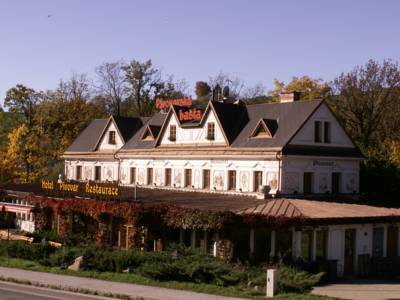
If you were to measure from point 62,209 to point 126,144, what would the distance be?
14.0 metres

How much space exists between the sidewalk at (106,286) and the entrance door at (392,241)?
17.1 metres

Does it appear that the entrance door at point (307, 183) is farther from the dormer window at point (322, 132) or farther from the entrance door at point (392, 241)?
the entrance door at point (392, 241)

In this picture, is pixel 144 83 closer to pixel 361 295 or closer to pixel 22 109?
pixel 22 109

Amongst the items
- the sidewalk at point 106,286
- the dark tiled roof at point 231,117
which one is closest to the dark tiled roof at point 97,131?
the dark tiled roof at point 231,117

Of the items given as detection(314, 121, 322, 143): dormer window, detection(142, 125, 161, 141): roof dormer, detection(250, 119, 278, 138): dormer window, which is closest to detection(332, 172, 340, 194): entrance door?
detection(314, 121, 322, 143): dormer window

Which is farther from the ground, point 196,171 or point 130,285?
point 196,171

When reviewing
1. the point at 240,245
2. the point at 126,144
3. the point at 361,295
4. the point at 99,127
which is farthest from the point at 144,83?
the point at 361,295

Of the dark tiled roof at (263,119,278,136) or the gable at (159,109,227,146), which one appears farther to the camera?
the gable at (159,109,227,146)

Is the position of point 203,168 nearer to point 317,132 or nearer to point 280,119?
point 280,119

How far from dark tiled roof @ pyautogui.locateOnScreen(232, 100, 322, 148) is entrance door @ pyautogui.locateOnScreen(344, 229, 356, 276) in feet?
27.0

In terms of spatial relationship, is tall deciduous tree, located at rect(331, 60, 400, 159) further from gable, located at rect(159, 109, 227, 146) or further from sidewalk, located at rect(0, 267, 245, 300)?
sidewalk, located at rect(0, 267, 245, 300)

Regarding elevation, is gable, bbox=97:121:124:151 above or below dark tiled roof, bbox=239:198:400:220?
above

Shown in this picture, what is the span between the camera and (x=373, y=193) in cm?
4700

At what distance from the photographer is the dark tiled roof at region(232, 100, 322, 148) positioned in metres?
42.2
